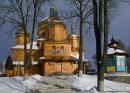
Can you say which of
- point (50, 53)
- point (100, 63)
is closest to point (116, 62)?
point (50, 53)

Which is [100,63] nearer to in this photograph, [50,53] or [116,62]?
[116,62]

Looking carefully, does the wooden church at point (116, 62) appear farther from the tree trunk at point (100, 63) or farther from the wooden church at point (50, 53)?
the tree trunk at point (100, 63)

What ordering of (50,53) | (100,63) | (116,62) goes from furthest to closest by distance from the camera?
1. (50,53)
2. (116,62)
3. (100,63)

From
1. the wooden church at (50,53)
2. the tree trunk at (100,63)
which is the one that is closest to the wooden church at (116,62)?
the wooden church at (50,53)

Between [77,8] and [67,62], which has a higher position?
[77,8]

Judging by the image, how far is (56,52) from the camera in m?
61.9

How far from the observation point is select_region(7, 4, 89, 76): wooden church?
60062 mm

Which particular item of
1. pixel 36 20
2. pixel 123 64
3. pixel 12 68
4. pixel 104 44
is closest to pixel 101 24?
pixel 104 44

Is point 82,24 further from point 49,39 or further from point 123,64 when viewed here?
point 49,39

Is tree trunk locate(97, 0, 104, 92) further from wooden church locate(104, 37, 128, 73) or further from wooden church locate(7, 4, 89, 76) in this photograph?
wooden church locate(7, 4, 89, 76)

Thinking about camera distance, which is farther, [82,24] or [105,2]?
[82,24]

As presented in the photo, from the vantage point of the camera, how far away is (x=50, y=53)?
61.8 m

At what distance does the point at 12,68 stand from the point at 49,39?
28.6 ft

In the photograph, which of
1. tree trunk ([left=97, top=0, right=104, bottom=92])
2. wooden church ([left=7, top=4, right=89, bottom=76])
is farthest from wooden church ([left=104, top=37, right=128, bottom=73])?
tree trunk ([left=97, top=0, right=104, bottom=92])
